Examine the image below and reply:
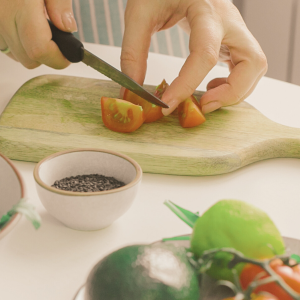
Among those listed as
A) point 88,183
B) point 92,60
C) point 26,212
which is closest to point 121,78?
point 92,60

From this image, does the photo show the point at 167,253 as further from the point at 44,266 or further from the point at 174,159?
the point at 174,159

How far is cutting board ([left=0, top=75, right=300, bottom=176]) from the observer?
42.3 inches

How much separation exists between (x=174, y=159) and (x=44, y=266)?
49 cm

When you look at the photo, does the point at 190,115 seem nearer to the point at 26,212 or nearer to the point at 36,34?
the point at 36,34

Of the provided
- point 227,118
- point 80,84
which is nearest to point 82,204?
point 227,118

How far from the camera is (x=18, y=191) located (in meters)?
0.58

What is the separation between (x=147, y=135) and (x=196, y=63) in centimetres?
31

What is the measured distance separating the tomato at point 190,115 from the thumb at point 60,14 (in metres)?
0.46

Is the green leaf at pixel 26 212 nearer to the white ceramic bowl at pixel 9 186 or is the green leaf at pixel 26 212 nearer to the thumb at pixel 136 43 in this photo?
the white ceramic bowl at pixel 9 186

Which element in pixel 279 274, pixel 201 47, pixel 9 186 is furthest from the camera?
pixel 201 47

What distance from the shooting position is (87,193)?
688mm

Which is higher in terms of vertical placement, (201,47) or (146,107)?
(201,47)

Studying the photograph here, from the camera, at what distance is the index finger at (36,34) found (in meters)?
1.23

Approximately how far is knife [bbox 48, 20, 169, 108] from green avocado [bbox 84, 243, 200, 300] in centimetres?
76
